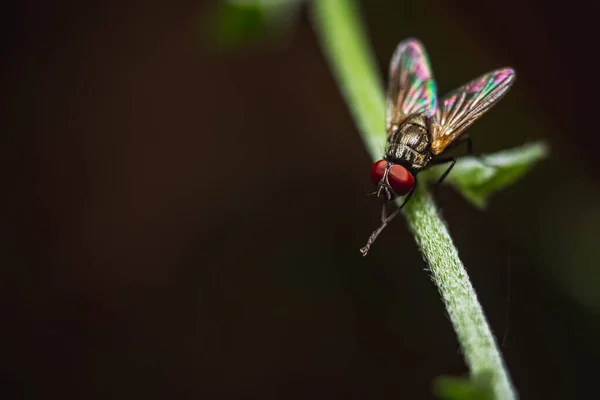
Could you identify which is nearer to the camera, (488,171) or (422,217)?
(422,217)

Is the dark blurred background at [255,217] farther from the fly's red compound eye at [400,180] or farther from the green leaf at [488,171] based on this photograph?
the fly's red compound eye at [400,180]

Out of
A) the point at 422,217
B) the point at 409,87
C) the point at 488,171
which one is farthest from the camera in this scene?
the point at 409,87

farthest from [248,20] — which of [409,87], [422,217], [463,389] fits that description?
[463,389]

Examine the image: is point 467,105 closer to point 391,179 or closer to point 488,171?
point 488,171

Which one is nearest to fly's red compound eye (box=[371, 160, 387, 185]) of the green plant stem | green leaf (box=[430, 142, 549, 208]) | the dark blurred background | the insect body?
Result: the insect body

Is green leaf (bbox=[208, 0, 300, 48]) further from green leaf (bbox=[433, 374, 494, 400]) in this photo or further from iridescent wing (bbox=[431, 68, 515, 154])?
green leaf (bbox=[433, 374, 494, 400])

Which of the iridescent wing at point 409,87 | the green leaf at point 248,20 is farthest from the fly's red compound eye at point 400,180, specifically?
the green leaf at point 248,20
